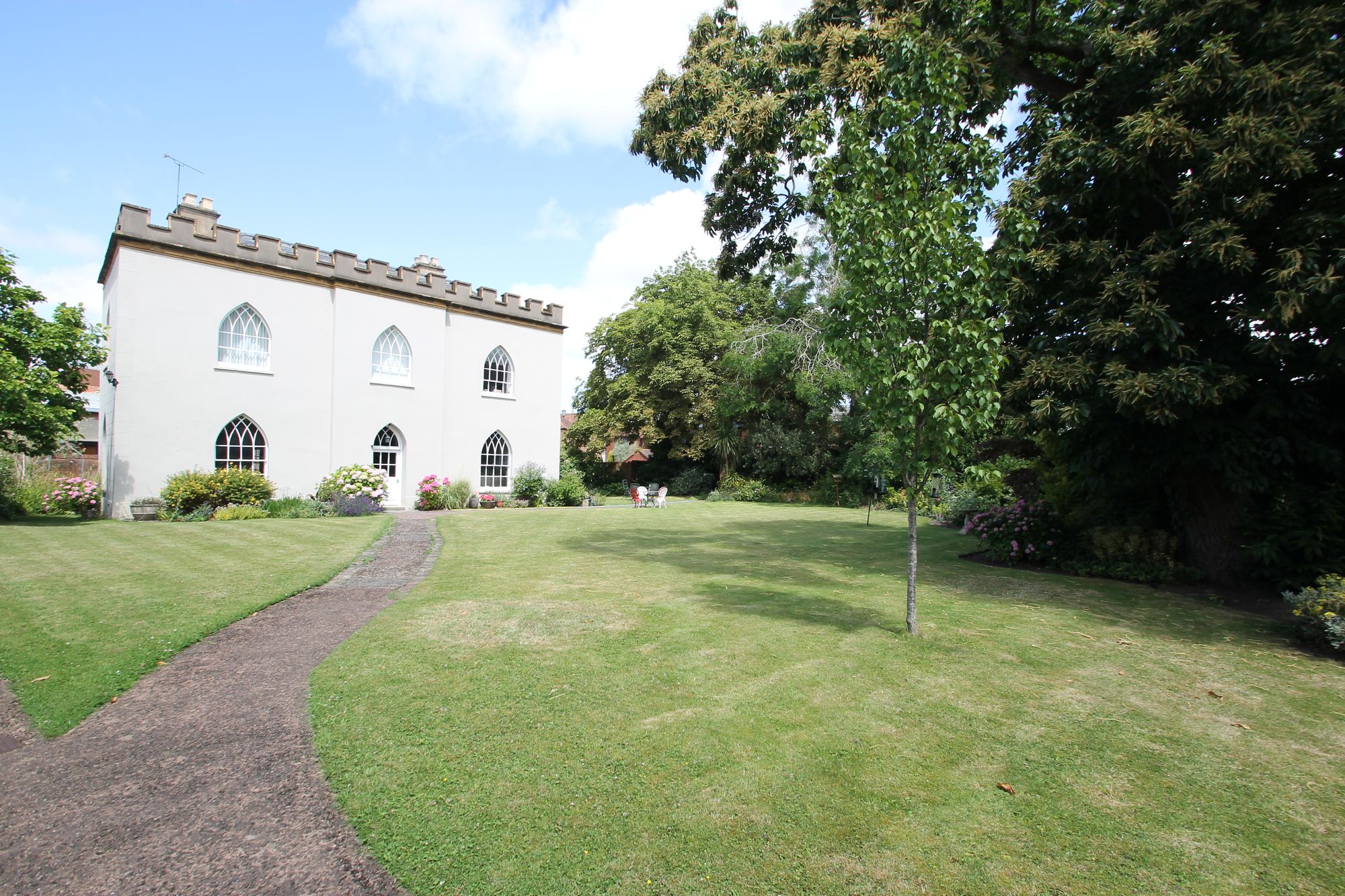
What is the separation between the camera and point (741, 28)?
12.2 meters

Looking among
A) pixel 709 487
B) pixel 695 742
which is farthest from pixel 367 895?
pixel 709 487

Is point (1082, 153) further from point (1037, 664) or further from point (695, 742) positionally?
point (695, 742)

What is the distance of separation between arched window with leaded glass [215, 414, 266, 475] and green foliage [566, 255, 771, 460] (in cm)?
1923

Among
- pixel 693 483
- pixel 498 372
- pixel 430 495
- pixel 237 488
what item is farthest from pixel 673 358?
pixel 237 488

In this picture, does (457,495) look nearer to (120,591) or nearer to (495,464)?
(495,464)

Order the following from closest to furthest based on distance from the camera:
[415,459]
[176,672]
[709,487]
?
1. [176,672]
2. [415,459]
3. [709,487]

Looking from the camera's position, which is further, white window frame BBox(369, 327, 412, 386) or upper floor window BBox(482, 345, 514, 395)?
upper floor window BBox(482, 345, 514, 395)

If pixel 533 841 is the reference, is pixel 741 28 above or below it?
above

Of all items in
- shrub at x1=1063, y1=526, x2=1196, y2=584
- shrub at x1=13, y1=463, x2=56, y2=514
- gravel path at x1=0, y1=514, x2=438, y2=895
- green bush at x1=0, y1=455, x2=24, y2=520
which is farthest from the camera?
shrub at x1=13, y1=463, x2=56, y2=514

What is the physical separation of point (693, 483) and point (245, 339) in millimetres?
22991

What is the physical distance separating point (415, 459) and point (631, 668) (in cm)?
1900

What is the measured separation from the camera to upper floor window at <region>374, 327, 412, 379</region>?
71.2 ft

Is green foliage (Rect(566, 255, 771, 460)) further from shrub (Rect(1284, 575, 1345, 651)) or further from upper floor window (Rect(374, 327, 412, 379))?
shrub (Rect(1284, 575, 1345, 651))

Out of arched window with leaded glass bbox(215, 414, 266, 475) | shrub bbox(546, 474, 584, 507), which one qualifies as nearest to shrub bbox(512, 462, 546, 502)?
shrub bbox(546, 474, 584, 507)
